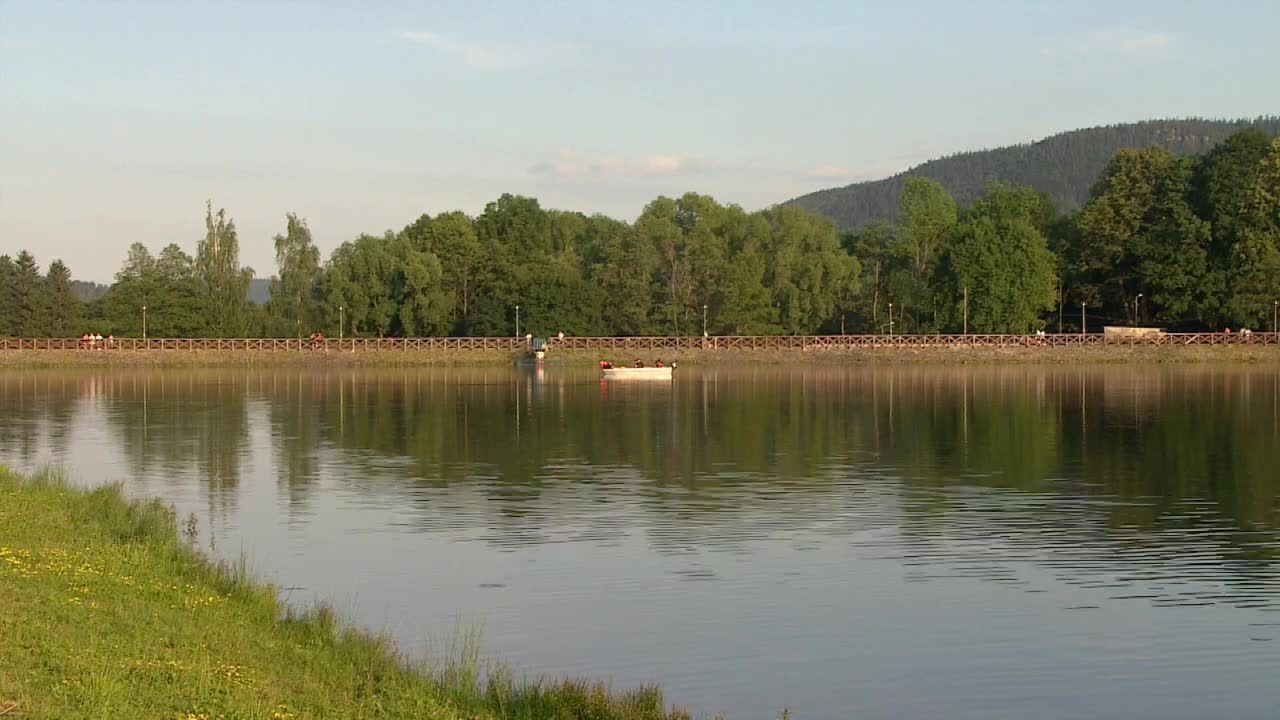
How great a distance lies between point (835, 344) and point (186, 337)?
74.2 meters

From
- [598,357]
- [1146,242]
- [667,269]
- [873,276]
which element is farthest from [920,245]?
[598,357]

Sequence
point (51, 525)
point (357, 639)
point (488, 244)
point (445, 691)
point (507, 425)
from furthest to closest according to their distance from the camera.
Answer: point (488, 244) → point (507, 425) → point (51, 525) → point (357, 639) → point (445, 691)

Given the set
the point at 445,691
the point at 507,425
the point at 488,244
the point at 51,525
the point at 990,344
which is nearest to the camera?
the point at 445,691

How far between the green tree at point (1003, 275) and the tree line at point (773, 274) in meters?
0.22

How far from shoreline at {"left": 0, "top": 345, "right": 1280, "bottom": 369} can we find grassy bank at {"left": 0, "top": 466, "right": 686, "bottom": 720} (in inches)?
4870

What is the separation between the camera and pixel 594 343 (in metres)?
159

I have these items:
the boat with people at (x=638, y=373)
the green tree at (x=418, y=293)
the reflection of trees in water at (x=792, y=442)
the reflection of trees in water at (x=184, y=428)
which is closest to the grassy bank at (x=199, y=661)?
the reflection of trees in water at (x=792, y=442)

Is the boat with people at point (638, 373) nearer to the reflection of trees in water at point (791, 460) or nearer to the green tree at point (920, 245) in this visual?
the reflection of trees in water at point (791, 460)

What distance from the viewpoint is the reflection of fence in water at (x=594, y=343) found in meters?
154

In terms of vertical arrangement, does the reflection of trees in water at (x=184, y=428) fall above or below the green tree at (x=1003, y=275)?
below

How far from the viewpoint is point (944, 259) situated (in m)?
164

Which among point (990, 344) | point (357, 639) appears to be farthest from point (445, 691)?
point (990, 344)

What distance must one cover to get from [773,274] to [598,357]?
24019 millimetres

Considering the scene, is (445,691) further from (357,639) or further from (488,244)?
(488,244)
